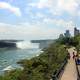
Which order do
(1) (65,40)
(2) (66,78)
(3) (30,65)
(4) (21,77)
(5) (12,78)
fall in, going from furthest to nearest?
(1) (65,40)
(3) (30,65)
(5) (12,78)
(4) (21,77)
(2) (66,78)

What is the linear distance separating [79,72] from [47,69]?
11.5m

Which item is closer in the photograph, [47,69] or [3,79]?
[3,79]

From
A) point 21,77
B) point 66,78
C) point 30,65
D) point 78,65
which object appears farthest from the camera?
point 30,65

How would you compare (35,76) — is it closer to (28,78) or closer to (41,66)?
(28,78)

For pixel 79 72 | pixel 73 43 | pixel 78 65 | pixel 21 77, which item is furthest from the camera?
pixel 73 43

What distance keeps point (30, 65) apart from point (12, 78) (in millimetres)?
5591

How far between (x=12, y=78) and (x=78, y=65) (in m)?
8.84

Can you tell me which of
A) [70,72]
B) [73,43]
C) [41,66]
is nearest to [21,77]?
[41,66]

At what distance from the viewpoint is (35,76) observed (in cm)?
3027

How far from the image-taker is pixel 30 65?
38.9 meters

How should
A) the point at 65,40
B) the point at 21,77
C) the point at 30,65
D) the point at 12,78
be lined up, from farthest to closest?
the point at 65,40, the point at 30,65, the point at 12,78, the point at 21,77

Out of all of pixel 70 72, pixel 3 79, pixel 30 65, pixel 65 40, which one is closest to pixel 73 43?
pixel 65 40

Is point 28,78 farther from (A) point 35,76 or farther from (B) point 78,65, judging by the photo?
(B) point 78,65

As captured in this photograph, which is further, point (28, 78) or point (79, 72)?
point (28, 78)
